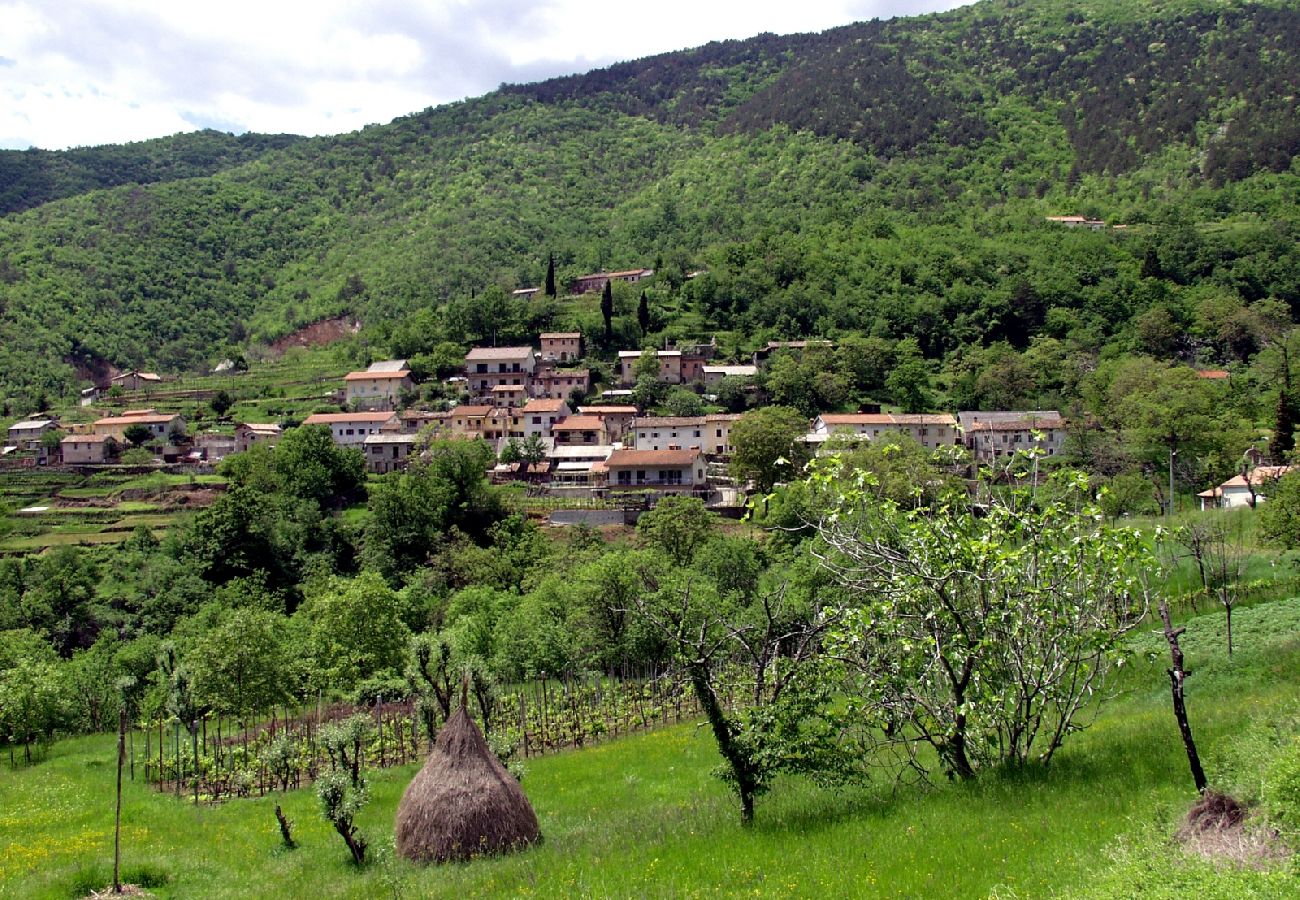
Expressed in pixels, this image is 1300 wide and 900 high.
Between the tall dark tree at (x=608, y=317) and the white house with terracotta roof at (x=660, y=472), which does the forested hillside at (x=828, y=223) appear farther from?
the white house with terracotta roof at (x=660, y=472)

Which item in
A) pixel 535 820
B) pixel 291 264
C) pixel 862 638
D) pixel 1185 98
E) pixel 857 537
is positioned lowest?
pixel 535 820

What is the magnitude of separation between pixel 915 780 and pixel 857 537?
10.8ft

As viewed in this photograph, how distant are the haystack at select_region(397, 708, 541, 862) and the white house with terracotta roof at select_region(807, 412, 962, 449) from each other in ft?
178

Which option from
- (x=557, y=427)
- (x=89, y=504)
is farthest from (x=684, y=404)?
(x=89, y=504)

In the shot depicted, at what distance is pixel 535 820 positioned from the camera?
48.4 ft

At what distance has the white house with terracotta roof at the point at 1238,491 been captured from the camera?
146ft

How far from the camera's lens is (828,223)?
12650 centimetres

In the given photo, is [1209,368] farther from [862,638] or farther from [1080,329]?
[862,638]

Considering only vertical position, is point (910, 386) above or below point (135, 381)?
below

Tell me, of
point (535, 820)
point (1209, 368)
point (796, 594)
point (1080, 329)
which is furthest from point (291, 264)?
point (535, 820)

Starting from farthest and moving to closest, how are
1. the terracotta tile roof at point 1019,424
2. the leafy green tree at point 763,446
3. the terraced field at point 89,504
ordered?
the terracotta tile roof at point 1019,424 < the terraced field at point 89,504 < the leafy green tree at point 763,446

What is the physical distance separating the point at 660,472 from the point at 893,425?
18.0m

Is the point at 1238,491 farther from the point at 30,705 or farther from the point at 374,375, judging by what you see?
the point at 374,375

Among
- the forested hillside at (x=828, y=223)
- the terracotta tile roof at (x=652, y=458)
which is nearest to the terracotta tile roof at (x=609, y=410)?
the terracotta tile roof at (x=652, y=458)
